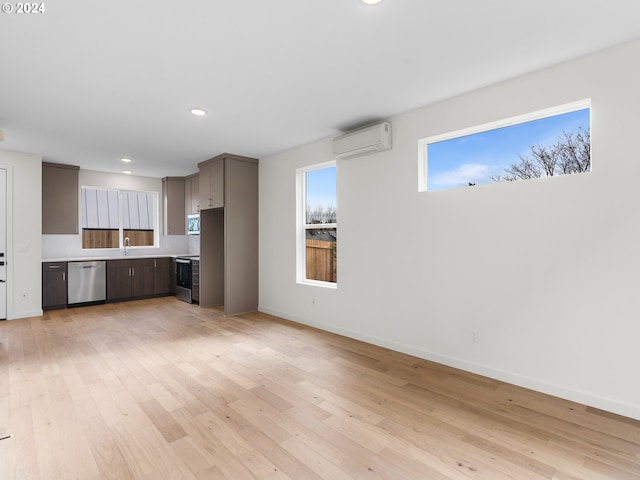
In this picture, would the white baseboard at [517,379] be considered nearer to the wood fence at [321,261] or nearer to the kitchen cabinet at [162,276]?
the wood fence at [321,261]

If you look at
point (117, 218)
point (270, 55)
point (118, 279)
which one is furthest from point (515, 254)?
point (117, 218)

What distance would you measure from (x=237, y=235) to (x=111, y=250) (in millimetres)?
3464

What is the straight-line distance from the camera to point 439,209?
3447 mm

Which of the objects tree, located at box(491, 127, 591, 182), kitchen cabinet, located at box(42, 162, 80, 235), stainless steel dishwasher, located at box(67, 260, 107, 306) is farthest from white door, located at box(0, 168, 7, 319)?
tree, located at box(491, 127, 591, 182)

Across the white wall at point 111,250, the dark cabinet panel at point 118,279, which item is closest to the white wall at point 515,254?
the dark cabinet panel at point 118,279

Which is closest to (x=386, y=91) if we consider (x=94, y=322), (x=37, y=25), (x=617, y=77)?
(x=617, y=77)

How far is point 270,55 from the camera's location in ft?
8.38

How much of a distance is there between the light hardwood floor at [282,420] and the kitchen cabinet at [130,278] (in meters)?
2.77

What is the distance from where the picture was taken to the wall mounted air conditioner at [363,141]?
380 cm

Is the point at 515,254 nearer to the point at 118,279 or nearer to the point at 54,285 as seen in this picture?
the point at 118,279

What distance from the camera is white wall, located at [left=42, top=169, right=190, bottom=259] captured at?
6508 mm

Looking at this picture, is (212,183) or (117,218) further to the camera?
(117,218)

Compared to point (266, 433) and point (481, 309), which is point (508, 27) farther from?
point (266, 433)

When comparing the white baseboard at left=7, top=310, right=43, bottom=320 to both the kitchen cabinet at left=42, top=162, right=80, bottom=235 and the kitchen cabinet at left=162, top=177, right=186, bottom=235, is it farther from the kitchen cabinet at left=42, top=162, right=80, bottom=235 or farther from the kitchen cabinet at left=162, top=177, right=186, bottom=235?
the kitchen cabinet at left=162, top=177, right=186, bottom=235
